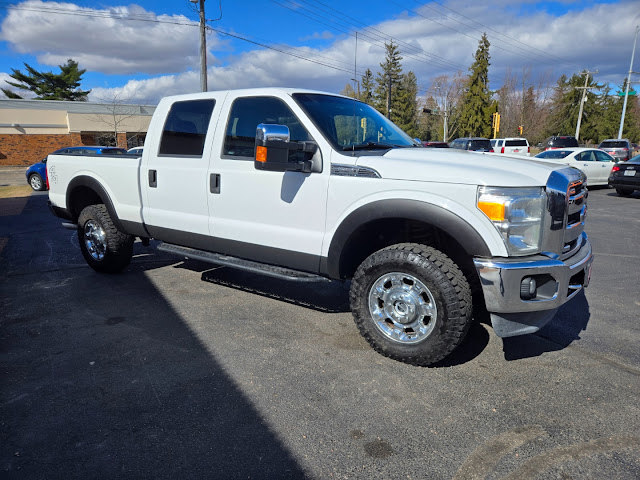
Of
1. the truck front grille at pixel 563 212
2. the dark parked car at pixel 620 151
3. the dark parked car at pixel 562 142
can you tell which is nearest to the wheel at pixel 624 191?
the dark parked car at pixel 620 151

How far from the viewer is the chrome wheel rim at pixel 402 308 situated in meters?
3.33

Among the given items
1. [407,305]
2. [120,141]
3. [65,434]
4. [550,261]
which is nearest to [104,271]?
[65,434]

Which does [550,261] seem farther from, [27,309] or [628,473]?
[27,309]

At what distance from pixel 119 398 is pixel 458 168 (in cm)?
276

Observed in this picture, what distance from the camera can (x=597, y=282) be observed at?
554cm

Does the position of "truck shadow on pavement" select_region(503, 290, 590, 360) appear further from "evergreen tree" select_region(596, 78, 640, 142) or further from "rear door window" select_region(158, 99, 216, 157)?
"evergreen tree" select_region(596, 78, 640, 142)

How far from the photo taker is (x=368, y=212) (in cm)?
337

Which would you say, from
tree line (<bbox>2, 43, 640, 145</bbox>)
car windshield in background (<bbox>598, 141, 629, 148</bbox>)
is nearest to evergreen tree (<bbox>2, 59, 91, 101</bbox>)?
tree line (<bbox>2, 43, 640, 145</bbox>)

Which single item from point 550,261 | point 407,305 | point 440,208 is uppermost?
point 440,208

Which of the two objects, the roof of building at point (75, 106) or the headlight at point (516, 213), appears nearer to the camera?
the headlight at point (516, 213)

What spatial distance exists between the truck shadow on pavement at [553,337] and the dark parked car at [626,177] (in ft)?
38.7

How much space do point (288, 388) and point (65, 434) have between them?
1.36 m

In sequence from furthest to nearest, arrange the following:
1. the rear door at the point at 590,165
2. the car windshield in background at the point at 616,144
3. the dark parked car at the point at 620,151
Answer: the car windshield in background at the point at 616,144 → the dark parked car at the point at 620,151 → the rear door at the point at 590,165

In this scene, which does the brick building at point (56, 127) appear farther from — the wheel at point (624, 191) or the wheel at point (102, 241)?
the wheel at point (624, 191)
